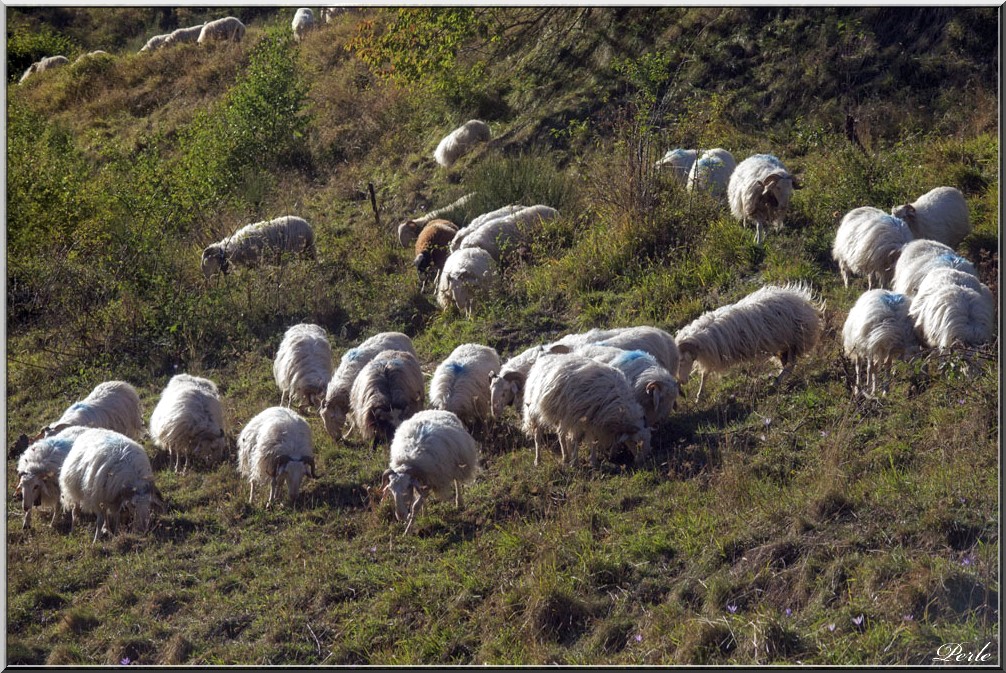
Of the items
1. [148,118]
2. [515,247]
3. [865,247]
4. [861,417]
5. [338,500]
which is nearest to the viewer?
[861,417]

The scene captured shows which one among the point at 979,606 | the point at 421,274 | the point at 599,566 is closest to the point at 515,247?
the point at 421,274

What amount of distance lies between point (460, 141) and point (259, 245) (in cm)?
476

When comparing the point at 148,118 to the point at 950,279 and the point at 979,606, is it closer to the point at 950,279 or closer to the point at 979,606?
the point at 950,279

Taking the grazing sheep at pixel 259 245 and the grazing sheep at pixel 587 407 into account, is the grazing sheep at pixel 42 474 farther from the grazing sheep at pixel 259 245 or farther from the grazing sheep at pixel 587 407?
the grazing sheep at pixel 259 245

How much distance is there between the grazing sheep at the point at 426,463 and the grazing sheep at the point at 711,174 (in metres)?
6.27

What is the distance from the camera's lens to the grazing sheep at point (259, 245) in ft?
51.6

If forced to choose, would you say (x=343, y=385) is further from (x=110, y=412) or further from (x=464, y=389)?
(x=110, y=412)

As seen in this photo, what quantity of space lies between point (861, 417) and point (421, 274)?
24.2 ft

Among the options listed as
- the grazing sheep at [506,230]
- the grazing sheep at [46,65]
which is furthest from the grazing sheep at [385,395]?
the grazing sheep at [46,65]

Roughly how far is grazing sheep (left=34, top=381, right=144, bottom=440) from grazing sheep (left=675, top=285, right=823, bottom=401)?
19.1 feet

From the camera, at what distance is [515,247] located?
14.0m

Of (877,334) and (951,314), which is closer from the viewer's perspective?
(951,314)

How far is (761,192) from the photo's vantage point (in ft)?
39.8

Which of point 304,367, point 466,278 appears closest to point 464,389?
point 304,367
